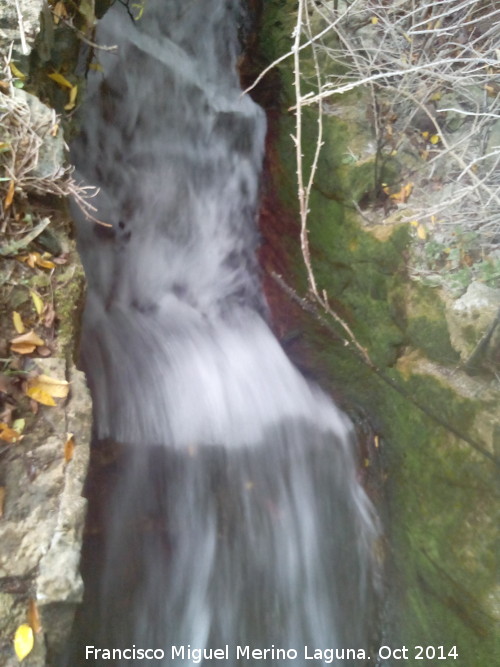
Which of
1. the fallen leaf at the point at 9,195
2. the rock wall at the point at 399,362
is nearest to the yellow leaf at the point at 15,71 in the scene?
the fallen leaf at the point at 9,195

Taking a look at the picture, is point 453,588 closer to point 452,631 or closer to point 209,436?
point 452,631

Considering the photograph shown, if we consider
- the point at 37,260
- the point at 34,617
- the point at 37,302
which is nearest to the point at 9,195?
the point at 37,260

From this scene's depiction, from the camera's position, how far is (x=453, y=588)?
2.91 meters

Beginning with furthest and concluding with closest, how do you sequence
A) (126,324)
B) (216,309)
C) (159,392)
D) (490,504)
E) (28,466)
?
(216,309), (126,324), (159,392), (490,504), (28,466)

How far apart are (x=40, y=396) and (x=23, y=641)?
79 centimetres

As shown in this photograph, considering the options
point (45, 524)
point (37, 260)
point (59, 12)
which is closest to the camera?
point (45, 524)

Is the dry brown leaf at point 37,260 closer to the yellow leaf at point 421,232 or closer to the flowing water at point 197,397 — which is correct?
the flowing water at point 197,397

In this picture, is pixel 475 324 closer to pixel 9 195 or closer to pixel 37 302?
pixel 37 302

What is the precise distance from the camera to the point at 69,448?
5.74 ft

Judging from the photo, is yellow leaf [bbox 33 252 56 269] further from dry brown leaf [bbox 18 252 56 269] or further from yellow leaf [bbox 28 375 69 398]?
yellow leaf [bbox 28 375 69 398]

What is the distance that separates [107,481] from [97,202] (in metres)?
2.16

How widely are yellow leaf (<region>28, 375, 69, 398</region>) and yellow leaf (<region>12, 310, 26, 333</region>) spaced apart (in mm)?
204

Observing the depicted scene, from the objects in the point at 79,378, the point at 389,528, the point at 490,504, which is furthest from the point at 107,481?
the point at 490,504

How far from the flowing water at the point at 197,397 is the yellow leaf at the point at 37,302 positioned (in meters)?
1.25
